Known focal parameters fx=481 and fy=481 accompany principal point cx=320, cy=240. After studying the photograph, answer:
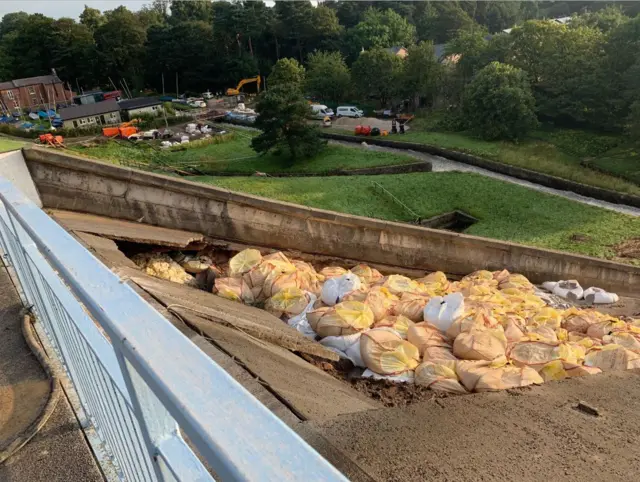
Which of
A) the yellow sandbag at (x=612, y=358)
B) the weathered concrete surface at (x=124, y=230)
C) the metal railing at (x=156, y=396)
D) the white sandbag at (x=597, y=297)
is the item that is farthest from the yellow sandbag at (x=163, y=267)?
the white sandbag at (x=597, y=297)

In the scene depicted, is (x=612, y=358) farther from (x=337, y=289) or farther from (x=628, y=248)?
(x=628, y=248)

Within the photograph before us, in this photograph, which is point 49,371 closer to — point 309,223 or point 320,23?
point 309,223

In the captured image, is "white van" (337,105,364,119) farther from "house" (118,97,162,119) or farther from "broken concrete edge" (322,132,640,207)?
"house" (118,97,162,119)

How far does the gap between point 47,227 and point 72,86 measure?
5395 centimetres

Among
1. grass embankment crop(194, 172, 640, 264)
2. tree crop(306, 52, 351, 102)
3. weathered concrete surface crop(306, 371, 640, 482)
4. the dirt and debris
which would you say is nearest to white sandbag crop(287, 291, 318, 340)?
weathered concrete surface crop(306, 371, 640, 482)

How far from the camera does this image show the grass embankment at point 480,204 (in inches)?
418

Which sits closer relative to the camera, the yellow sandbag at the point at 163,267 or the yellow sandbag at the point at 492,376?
the yellow sandbag at the point at 492,376

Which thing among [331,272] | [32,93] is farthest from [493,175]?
[32,93]

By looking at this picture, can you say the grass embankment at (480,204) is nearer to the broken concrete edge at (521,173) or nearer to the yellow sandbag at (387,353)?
the broken concrete edge at (521,173)

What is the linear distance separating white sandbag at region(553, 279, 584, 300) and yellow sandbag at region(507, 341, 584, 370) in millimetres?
3568

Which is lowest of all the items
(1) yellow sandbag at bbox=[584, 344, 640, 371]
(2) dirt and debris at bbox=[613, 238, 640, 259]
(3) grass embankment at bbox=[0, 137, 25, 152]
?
(2) dirt and debris at bbox=[613, 238, 640, 259]

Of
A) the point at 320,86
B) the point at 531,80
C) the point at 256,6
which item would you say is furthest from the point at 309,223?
the point at 256,6

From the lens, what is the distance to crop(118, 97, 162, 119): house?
31969mm

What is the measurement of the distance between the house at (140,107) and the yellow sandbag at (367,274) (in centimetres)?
2919
